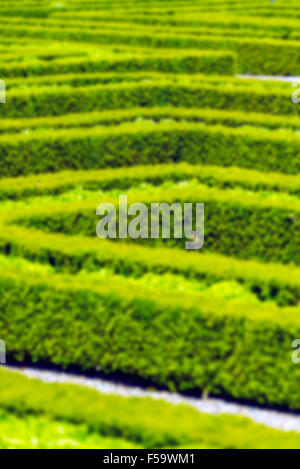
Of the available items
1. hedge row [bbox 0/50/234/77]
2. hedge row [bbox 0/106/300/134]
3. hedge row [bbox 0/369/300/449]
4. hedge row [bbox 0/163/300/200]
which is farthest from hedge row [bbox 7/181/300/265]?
hedge row [bbox 0/50/234/77]

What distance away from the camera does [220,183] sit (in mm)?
13719

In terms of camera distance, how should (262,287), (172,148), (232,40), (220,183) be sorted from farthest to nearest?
(232,40) → (172,148) → (220,183) → (262,287)

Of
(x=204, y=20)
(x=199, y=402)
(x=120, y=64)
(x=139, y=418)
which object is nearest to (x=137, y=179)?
(x=199, y=402)

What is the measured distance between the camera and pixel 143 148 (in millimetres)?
15852

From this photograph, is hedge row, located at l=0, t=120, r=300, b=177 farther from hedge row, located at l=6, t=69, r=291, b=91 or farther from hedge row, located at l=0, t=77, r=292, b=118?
hedge row, located at l=6, t=69, r=291, b=91

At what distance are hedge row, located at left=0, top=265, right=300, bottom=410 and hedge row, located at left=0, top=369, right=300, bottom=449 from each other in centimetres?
176

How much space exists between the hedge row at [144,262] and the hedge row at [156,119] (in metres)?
5.18

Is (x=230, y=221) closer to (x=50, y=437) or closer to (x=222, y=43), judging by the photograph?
(x=50, y=437)

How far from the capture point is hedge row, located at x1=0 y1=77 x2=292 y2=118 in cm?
1750

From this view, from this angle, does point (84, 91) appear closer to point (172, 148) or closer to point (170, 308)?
point (172, 148)

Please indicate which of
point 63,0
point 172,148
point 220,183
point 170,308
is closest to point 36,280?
point 170,308

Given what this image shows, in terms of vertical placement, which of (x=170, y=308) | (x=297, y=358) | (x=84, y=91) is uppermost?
(x=84, y=91)

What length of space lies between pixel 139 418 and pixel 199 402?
2.42m

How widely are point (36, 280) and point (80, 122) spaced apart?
22.7 feet
